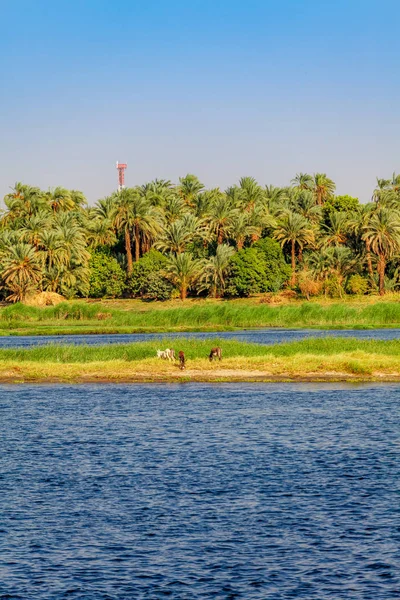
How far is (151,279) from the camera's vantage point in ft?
385

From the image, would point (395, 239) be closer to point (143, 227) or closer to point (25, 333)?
point (143, 227)

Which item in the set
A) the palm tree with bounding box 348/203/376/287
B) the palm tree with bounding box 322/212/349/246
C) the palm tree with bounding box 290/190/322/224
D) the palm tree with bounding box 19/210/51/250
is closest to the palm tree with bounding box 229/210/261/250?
the palm tree with bounding box 322/212/349/246

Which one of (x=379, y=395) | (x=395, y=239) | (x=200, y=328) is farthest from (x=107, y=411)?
(x=395, y=239)

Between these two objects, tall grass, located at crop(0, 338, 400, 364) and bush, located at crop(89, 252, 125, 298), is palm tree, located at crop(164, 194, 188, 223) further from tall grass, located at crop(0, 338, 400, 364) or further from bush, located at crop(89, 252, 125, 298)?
tall grass, located at crop(0, 338, 400, 364)

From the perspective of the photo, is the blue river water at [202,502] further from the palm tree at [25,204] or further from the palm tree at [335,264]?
the palm tree at [25,204]

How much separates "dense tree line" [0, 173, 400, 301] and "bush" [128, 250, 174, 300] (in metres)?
0.14

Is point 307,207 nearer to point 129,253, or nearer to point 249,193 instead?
point 249,193

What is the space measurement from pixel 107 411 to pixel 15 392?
7825 millimetres

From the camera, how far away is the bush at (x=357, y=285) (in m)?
114

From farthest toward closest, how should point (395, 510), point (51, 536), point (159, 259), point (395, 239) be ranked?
point (159, 259) → point (395, 239) → point (395, 510) → point (51, 536)

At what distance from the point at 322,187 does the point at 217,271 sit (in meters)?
41.5

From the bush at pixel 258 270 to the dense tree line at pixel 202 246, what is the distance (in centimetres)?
14

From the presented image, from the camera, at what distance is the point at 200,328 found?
8550 cm

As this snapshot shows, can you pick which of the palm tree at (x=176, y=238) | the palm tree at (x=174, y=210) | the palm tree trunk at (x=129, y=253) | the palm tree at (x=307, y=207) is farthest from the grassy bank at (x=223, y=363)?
the palm tree at (x=307, y=207)
